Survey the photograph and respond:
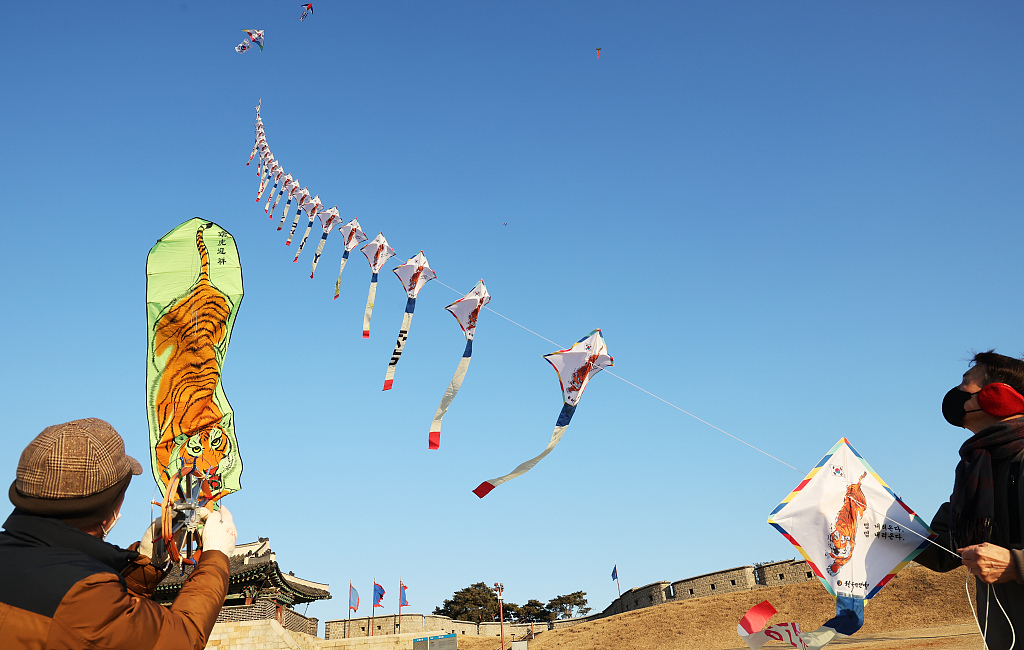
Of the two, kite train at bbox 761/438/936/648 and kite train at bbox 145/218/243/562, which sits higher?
kite train at bbox 145/218/243/562

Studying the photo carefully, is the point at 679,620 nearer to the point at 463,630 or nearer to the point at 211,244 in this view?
the point at 463,630

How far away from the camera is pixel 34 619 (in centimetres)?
158

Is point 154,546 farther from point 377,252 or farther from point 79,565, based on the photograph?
point 377,252

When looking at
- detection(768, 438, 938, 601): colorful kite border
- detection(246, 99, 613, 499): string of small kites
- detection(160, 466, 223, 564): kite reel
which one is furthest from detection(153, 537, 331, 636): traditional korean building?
detection(768, 438, 938, 601): colorful kite border

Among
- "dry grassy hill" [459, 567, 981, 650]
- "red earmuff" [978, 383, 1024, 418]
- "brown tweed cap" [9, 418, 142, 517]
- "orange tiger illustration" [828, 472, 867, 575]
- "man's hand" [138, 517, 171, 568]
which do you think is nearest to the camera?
"brown tweed cap" [9, 418, 142, 517]

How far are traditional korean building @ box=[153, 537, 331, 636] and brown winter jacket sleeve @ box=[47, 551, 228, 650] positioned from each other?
24419mm

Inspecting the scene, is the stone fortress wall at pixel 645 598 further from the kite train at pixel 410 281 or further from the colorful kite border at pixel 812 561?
the colorful kite border at pixel 812 561

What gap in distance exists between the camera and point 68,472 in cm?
181

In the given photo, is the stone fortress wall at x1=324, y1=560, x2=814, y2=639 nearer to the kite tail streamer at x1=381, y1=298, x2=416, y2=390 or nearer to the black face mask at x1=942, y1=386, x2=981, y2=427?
the kite tail streamer at x1=381, y1=298, x2=416, y2=390

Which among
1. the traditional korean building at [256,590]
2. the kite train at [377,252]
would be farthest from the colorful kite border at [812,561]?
the traditional korean building at [256,590]

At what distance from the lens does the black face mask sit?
10.4 ft

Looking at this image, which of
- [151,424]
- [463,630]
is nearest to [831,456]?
[151,424]

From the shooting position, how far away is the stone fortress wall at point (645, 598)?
35.1m

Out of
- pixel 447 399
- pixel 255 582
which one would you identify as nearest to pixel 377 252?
pixel 447 399
